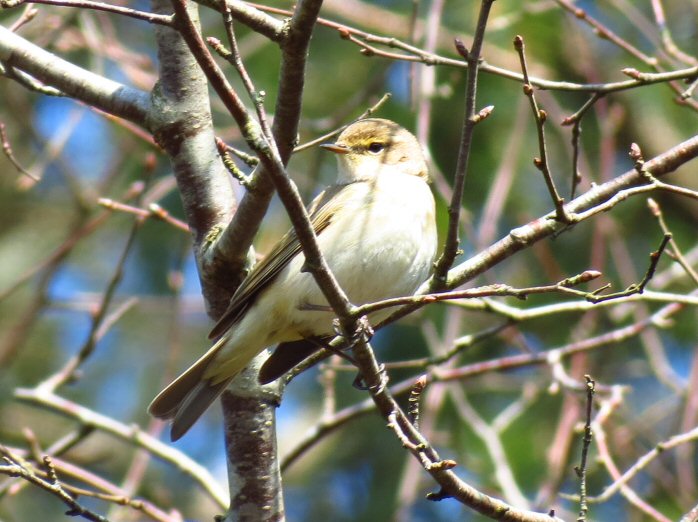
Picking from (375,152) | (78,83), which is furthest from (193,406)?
(375,152)

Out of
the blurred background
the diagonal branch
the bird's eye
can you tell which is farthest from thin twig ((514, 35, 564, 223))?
the blurred background

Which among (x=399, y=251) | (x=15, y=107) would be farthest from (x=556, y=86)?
(x=15, y=107)

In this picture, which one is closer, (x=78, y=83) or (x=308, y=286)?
(x=78, y=83)

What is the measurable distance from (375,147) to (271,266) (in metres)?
1.23

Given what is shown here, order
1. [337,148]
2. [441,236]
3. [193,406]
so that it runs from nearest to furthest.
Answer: [193,406] < [337,148] < [441,236]

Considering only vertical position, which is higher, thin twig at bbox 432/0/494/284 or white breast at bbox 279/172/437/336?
white breast at bbox 279/172/437/336

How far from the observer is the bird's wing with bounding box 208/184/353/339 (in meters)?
3.74

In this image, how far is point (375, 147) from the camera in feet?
16.2

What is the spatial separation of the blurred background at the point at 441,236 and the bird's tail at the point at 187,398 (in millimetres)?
2308

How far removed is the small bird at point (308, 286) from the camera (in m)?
3.90

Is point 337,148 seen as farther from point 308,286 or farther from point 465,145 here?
point 465,145

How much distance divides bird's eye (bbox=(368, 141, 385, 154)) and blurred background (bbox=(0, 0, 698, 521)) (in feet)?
4.12

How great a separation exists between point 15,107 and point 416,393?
455 cm

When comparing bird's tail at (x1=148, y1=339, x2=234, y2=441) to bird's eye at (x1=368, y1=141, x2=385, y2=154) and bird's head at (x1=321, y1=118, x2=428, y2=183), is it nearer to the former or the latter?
bird's head at (x1=321, y1=118, x2=428, y2=183)
